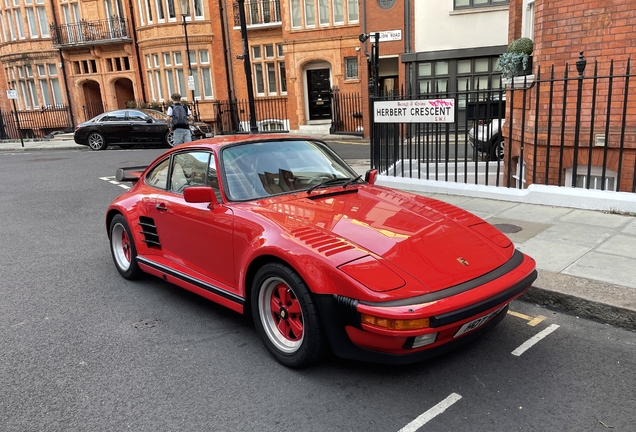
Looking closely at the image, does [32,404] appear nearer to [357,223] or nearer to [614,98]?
[357,223]

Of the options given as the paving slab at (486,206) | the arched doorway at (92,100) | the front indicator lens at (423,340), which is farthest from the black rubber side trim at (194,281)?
the arched doorway at (92,100)

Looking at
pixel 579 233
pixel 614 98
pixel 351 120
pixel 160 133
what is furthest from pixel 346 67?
pixel 579 233

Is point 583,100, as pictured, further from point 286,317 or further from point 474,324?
point 286,317

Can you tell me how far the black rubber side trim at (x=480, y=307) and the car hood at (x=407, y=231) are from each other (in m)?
0.17

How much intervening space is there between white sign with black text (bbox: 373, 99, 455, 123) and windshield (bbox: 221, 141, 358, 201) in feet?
12.2

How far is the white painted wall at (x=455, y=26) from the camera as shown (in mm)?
17797

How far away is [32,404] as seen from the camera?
2.99 meters

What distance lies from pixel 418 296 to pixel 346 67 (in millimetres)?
20603

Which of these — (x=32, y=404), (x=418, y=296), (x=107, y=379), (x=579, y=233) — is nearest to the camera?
(x=418, y=296)

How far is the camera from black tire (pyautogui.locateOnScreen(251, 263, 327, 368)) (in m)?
2.99

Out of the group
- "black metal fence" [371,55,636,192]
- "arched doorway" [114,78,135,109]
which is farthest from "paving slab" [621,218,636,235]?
"arched doorway" [114,78,135,109]

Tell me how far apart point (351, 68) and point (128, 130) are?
1005 centimetres

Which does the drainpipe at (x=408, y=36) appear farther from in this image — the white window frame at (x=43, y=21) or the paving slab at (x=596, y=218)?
the white window frame at (x=43, y=21)

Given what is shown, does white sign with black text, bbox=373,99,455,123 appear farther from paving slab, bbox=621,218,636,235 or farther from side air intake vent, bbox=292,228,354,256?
side air intake vent, bbox=292,228,354,256
